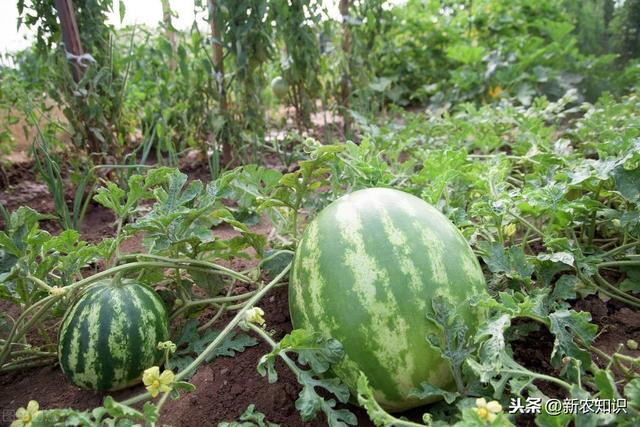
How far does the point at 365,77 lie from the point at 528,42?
233 centimetres

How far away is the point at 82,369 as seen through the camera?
1410 mm

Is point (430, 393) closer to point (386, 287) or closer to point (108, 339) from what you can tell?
point (386, 287)

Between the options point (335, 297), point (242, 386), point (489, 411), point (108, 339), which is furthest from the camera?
point (242, 386)

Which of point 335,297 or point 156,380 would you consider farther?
point 335,297

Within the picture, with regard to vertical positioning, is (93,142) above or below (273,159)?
above

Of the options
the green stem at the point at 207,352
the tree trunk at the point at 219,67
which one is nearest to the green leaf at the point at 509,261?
the green stem at the point at 207,352

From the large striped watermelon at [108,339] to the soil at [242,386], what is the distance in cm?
12

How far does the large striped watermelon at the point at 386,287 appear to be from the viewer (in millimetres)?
1213

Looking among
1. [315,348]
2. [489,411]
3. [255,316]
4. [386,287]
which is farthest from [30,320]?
[489,411]

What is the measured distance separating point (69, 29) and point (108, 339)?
→ 6.79 feet

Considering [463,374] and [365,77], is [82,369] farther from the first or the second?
[365,77]

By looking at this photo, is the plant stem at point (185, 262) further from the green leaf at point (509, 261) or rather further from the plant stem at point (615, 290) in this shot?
the plant stem at point (615, 290)

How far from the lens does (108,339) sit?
1407mm

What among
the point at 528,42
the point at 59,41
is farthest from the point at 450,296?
the point at 528,42
